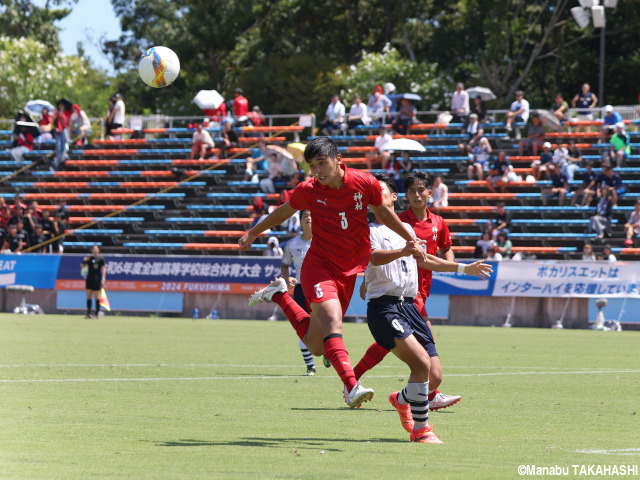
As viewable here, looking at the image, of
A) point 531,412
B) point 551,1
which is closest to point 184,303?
point 531,412

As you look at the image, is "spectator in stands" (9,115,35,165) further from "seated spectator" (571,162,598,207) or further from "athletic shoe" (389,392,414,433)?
"athletic shoe" (389,392,414,433)

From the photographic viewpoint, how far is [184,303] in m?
33.5

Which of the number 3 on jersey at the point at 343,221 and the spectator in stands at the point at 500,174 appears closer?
the number 3 on jersey at the point at 343,221

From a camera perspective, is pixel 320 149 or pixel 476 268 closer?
pixel 320 149

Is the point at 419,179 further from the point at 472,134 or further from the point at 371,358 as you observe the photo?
the point at 472,134

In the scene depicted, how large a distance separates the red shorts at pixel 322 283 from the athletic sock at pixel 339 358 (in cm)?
36

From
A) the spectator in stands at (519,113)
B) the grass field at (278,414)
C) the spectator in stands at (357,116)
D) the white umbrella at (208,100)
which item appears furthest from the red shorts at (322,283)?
the white umbrella at (208,100)

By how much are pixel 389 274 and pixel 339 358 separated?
94cm

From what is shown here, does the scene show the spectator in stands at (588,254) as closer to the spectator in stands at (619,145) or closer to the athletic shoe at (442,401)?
the spectator in stands at (619,145)

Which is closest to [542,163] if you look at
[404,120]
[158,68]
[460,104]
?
[460,104]

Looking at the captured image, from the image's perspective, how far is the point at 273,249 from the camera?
1292 inches

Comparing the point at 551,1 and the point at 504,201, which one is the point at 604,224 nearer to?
the point at 504,201

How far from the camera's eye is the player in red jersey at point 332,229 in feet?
29.8

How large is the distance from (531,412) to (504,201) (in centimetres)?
2362
